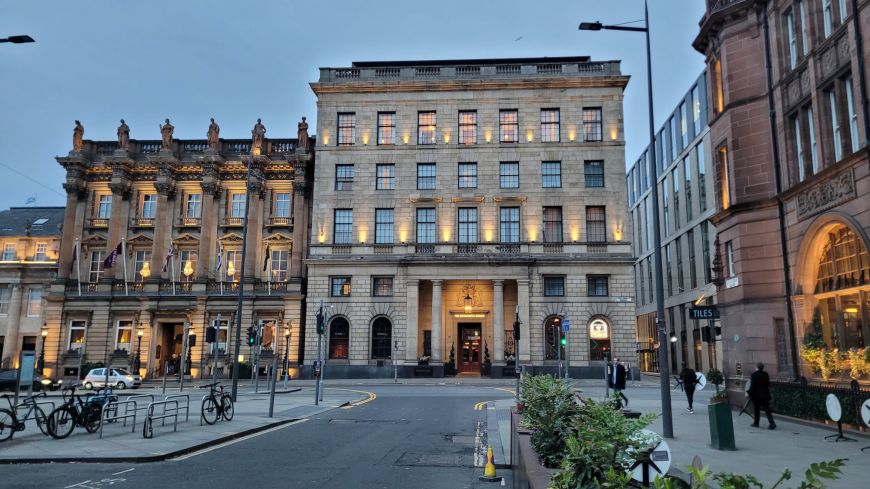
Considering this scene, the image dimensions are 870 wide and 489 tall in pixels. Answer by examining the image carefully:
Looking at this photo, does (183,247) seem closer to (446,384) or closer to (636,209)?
(446,384)

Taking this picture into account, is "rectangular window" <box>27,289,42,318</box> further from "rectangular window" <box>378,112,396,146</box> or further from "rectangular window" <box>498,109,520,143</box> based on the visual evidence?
"rectangular window" <box>498,109,520,143</box>

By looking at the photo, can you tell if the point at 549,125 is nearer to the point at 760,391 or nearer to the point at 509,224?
the point at 509,224

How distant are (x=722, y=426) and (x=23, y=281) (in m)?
59.9

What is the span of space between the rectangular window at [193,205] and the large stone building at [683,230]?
37.7m

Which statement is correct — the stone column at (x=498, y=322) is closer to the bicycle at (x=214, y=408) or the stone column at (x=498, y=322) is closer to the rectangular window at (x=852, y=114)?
the bicycle at (x=214, y=408)

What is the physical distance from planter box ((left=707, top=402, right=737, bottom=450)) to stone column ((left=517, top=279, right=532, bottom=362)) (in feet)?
106

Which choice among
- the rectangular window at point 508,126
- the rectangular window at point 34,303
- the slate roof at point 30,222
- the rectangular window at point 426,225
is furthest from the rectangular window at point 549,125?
the rectangular window at point 34,303

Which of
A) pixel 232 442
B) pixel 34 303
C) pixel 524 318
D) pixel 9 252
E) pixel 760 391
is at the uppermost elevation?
pixel 9 252

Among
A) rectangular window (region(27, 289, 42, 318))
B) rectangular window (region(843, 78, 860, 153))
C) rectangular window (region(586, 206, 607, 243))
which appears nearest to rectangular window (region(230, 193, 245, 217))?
rectangular window (region(27, 289, 42, 318))

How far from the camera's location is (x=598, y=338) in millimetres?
45531

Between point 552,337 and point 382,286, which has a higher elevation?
point 382,286

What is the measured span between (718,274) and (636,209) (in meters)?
51.3

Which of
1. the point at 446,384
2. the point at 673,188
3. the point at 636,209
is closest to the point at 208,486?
the point at 446,384

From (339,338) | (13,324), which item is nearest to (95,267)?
(13,324)
